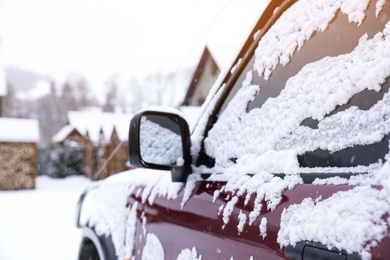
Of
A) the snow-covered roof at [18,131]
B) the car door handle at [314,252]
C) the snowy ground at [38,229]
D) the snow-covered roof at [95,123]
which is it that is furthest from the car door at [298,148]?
the snow-covered roof at [95,123]

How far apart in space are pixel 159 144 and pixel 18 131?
68.8 ft

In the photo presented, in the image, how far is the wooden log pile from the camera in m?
19.7

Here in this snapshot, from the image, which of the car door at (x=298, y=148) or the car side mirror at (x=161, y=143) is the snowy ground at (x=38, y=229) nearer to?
the car side mirror at (x=161, y=143)

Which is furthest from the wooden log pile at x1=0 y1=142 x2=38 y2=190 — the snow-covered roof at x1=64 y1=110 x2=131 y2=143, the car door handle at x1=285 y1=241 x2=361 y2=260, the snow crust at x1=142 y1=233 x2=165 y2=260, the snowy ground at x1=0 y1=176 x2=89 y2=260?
the car door handle at x1=285 y1=241 x2=361 y2=260

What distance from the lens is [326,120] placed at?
1208 mm

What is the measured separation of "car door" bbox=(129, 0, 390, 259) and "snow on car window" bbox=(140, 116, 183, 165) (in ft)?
0.43

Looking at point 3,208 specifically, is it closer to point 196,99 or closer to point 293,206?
point 196,99

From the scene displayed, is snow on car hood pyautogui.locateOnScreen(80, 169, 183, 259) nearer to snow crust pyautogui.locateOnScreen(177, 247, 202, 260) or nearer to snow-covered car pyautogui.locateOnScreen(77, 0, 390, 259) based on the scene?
snow-covered car pyautogui.locateOnScreen(77, 0, 390, 259)

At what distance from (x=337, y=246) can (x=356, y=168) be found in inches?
8.7

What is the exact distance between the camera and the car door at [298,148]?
3.29ft

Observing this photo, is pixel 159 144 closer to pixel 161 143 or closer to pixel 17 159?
pixel 161 143

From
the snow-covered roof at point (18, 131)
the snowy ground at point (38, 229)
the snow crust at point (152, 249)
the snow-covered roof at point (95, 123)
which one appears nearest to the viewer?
the snow crust at point (152, 249)

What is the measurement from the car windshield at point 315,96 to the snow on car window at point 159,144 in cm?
25

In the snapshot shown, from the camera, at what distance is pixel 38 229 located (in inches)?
366
